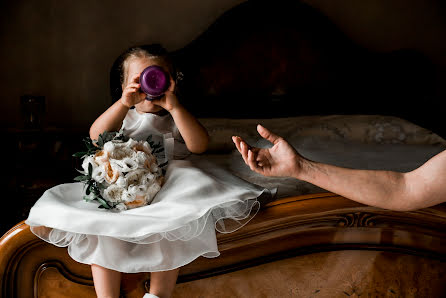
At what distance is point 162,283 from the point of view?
107 cm

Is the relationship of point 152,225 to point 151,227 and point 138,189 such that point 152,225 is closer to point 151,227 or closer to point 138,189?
point 151,227

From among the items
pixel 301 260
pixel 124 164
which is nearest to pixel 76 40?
pixel 124 164

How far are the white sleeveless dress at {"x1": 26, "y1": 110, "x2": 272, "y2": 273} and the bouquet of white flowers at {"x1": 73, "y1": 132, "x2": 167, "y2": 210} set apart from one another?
4cm

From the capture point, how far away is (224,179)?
133 cm

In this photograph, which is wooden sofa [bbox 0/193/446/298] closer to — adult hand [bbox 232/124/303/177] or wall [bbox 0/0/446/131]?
adult hand [bbox 232/124/303/177]

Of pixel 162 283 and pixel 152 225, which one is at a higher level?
pixel 152 225

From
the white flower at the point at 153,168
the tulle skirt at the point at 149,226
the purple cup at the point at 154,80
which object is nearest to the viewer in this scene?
the tulle skirt at the point at 149,226

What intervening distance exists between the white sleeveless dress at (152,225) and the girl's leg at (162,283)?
0.04 meters

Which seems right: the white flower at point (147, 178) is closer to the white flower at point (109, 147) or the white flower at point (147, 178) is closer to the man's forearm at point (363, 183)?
the white flower at point (109, 147)

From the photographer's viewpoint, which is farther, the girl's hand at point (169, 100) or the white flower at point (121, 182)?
the girl's hand at point (169, 100)

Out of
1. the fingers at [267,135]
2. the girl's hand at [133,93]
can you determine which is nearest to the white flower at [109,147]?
the girl's hand at [133,93]

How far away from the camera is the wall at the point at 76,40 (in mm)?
2664

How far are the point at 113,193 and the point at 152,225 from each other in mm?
203

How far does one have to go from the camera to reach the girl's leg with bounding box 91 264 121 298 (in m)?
1.05
